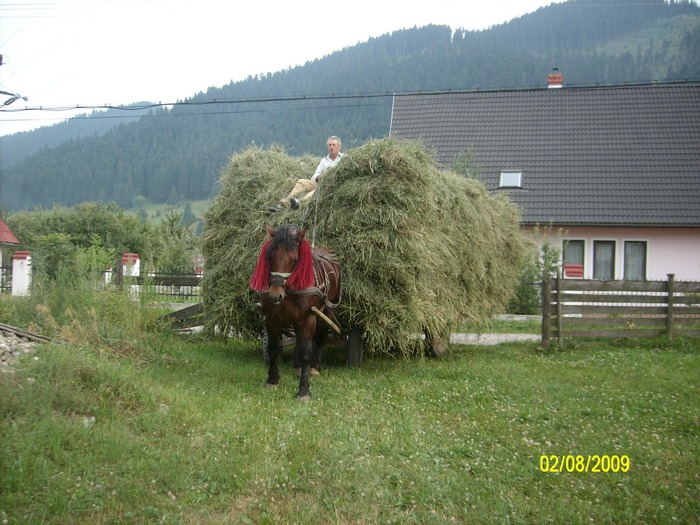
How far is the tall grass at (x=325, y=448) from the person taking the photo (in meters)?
4.01

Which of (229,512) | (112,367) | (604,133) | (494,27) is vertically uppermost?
(494,27)

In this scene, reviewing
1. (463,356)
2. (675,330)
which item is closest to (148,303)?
(463,356)

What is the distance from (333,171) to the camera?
338 inches

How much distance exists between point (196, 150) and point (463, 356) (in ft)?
245

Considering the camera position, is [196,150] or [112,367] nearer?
[112,367]

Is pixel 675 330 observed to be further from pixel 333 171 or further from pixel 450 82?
pixel 450 82

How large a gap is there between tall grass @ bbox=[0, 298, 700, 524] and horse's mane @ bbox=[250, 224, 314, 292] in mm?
1215

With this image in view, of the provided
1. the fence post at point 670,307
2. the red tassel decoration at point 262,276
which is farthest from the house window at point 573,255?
the red tassel decoration at point 262,276

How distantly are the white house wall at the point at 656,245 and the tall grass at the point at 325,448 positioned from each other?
40.8ft

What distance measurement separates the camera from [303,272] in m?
6.99

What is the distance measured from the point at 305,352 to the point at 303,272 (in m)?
0.88

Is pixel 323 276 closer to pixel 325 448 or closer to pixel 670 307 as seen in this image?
pixel 325 448
